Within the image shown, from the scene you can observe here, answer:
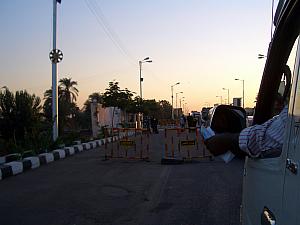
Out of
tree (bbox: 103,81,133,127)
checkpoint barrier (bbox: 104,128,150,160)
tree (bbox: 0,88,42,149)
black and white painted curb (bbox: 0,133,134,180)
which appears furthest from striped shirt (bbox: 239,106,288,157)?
tree (bbox: 103,81,133,127)

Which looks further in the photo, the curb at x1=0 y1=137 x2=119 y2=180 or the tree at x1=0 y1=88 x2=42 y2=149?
the tree at x1=0 y1=88 x2=42 y2=149

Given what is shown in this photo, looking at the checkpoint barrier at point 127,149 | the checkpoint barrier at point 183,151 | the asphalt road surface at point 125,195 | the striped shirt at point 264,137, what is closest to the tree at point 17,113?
the checkpoint barrier at point 127,149

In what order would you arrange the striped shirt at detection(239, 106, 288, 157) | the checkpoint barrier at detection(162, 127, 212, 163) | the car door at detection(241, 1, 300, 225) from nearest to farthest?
the car door at detection(241, 1, 300, 225), the striped shirt at detection(239, 106, 288, 157), the checkpoint barrier at detection(162, 127, 212, 163)

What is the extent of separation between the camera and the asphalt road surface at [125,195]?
6.39 metres

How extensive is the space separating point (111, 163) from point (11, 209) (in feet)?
23.6

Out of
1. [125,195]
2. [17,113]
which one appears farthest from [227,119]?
[17,113]

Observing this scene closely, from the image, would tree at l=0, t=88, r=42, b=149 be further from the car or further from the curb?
the car

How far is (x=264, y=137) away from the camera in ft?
7.41

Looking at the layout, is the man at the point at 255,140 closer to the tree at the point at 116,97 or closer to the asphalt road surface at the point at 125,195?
the asphalt road surface at the point at 125,195

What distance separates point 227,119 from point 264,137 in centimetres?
68

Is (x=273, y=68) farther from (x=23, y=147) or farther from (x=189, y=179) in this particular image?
(x=23, y=147)

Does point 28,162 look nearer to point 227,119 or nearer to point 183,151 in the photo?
point 183,151

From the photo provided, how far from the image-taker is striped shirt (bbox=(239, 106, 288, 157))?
7.04 feet

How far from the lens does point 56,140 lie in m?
18.4
